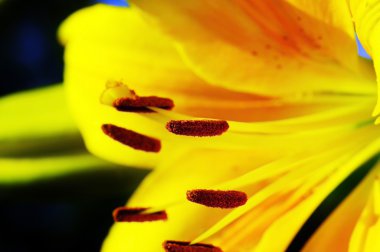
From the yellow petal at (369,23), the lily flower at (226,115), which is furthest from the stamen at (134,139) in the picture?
the yellow petal at (369,23)

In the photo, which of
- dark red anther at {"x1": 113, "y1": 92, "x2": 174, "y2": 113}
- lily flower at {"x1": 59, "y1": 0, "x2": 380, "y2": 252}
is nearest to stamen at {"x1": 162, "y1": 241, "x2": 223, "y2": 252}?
lily flower at {"x1": 59, "y1": 0, "x2": 380, "y2": 252}

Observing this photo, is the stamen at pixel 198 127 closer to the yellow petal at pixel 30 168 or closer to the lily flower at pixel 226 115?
the lily flower at pixel 226 115

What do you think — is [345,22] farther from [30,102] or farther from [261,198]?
[30,102]

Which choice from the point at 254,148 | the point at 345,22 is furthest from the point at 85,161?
A: the point at 345,22

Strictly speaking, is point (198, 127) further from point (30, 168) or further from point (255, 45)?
point (30, 168)

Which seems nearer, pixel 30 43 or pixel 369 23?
pixel 369 23

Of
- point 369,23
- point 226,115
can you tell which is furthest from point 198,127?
point 369,23
